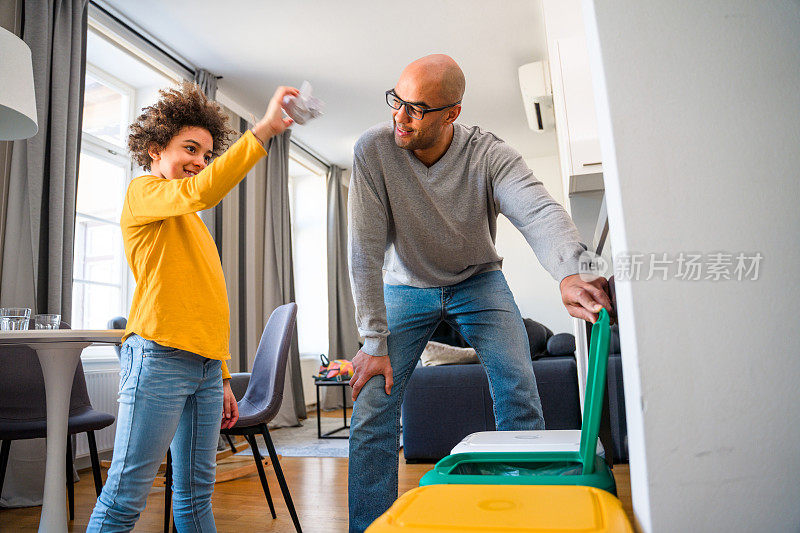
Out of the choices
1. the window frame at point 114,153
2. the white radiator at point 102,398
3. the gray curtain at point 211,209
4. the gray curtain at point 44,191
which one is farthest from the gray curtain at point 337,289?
the gray curtain at point 44,191

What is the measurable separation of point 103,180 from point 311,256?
2778 mm

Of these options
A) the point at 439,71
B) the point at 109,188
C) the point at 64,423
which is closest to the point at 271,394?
the point at 64,423

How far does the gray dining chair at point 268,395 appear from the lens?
1.89 metres

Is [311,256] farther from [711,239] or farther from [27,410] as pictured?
[711,239]

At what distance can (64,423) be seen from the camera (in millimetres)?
1680

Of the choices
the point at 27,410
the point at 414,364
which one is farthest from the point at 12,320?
the point at 414,364

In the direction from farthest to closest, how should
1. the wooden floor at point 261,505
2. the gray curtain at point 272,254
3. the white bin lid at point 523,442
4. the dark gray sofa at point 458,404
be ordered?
the gray curtain at point 272,254 < the dark gray sofa at point 458,404 < the wooden floor at point 261,505 < the white bin lid at point 523,442

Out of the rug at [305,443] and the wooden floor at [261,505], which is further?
the rug at [305,443]

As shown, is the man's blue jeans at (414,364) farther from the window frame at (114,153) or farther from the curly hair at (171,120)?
the window frame at (114,153)

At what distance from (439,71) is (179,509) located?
3.88ft

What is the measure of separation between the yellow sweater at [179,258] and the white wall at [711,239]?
2.87 feet

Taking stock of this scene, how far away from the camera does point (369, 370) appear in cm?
127

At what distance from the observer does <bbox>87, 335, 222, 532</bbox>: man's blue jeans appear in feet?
3.73

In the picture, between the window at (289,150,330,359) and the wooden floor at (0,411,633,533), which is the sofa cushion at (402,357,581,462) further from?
the window at (289,150,330,359)
